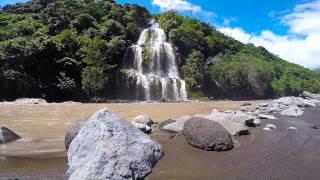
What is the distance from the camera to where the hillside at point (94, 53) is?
3744 centimetres

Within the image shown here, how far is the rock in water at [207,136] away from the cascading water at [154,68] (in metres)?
30.6

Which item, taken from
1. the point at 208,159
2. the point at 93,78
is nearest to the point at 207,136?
the point at 208,159

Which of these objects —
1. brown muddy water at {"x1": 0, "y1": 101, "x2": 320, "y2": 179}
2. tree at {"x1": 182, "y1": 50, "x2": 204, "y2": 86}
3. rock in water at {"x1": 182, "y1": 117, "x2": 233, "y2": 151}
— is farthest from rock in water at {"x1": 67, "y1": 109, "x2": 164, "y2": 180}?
tree at {"x1": 182, "y1": 50, "x2": 204, "y2": 86}

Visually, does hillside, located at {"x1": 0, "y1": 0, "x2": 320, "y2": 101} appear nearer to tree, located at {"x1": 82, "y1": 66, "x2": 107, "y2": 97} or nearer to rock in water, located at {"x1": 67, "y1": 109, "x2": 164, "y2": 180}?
tree, located at {"x1": 82, "y1": 66, "x2": 107, "y2": 97}

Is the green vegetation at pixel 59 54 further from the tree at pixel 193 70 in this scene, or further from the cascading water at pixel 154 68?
the tree at pixel 193 70

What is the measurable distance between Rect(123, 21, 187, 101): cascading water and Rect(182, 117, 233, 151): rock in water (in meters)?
30.6

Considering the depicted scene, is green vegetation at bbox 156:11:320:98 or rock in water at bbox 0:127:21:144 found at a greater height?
green vegetation at bbox 156:11:320:98

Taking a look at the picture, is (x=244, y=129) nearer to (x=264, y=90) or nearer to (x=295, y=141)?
(x=295, y=141)

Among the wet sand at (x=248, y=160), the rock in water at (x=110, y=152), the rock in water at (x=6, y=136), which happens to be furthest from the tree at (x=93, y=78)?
the rock in water at (x=110, y=152)

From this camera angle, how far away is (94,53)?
124 ft

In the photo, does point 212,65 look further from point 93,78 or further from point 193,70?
point 93,78

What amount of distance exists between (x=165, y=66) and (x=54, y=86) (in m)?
14.7

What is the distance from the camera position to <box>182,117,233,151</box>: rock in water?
31.5ft

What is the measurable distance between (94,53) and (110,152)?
1253 inches
